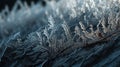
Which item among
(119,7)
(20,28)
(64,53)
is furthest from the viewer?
(20,28)

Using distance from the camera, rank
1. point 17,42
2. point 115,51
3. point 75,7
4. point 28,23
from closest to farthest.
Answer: point 115,51, point 17,42, point 75,7, point 28,23

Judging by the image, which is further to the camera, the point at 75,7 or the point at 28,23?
the point at 28,23

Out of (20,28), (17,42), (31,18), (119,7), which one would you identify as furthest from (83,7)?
(31,18)

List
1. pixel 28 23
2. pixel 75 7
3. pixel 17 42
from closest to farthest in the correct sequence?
pixel 17 42
pixel 75 7
pixel 28 23

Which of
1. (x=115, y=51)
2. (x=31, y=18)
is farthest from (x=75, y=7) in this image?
(x=31, y=18)

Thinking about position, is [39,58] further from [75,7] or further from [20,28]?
[20,28]

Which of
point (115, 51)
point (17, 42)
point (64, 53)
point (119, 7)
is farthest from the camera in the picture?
point (17, 42)

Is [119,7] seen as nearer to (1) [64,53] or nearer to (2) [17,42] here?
(1) [64,53]

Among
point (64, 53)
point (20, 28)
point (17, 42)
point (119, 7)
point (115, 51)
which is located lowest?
point (115, 51)

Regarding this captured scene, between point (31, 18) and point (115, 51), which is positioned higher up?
point (31, 18)

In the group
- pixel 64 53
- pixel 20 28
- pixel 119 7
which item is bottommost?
pixel 64 53
